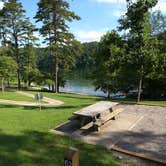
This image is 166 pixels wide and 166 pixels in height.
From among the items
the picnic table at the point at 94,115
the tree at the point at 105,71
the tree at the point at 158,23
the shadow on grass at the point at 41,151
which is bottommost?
the shadow on grass at the point at 41,151

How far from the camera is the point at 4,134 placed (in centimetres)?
687

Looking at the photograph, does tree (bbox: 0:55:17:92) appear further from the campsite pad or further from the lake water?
the campsite pad

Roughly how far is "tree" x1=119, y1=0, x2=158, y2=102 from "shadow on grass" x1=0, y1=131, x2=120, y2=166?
6529mm

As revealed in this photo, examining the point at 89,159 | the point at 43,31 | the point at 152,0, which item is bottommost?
the point at 89,159

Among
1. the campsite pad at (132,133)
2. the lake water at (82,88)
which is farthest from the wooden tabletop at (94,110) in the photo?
the lake water at (82,88)

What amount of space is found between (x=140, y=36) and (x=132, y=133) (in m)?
5.93

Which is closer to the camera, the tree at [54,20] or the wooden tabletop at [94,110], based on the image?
the wooden tabletop at [94,110]

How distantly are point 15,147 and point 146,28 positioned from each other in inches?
350

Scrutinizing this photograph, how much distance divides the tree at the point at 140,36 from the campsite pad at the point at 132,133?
10.1ft

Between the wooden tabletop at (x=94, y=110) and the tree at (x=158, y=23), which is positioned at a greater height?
the tree at (x=158, y=23)

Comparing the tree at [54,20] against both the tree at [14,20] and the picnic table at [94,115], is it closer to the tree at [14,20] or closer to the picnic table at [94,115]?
the tree at [14,20]

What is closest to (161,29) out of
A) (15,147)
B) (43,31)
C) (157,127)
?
(43,31)

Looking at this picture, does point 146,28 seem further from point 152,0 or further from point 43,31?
point 43,31

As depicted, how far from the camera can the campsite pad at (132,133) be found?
6246mm
